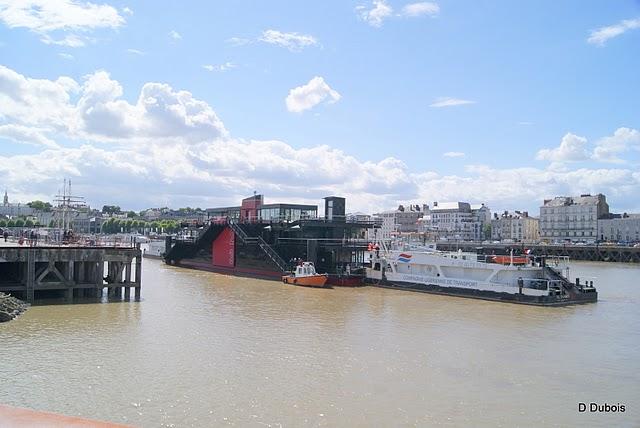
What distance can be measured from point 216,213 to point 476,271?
4315 cm

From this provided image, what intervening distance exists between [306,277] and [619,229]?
12269 cm

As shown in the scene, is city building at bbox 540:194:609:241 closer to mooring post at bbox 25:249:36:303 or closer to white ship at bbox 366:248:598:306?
white ship at bbox 366:248:598:306

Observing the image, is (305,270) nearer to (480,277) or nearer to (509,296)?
(480,277)

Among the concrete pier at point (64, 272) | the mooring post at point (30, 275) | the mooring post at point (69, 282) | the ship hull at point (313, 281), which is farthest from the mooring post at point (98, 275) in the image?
the ship hull at point (313, 281)

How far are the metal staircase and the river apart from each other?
52.7 feet

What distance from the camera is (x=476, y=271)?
38938 mm

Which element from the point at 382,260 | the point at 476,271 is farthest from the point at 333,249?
the point at 476,271

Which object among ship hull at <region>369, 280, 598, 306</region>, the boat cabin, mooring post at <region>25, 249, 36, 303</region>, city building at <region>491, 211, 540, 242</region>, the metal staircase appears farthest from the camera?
city building at <region>491, 211, 540, 242</region>

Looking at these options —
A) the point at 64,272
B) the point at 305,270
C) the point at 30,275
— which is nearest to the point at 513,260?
the point at 305,270

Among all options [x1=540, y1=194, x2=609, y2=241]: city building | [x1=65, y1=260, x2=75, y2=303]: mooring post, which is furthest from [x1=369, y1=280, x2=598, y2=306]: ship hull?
[x1=540, y1=194, x2=609, y2=241]: city building

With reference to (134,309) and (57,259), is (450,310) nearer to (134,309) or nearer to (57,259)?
(134,309)

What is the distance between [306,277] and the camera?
142ft

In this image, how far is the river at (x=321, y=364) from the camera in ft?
47.4

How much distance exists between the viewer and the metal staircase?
48.7 meters
